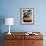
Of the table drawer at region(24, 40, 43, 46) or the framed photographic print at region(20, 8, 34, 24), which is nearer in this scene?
the table drawer at region(24, 40, 43, 46)

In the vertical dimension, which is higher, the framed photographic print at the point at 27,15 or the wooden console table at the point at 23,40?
the framed photographic print at the point at 27,15

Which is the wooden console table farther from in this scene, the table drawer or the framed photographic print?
the framed photographic print

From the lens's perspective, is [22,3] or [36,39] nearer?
[36,39]

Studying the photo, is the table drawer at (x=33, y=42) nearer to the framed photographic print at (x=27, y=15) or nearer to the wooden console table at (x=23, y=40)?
the wooden console table at (x=23, y=40)

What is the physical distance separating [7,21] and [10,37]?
538mm

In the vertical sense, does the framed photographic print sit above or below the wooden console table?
above

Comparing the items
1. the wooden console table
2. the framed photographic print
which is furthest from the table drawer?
the framed photographic print

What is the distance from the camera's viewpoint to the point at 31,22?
4.51 m

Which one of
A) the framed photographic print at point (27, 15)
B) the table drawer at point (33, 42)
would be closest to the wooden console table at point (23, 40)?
the table drawer at point (33, 42)

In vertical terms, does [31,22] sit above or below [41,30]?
above

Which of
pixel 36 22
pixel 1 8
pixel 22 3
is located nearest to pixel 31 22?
pixel 36 22

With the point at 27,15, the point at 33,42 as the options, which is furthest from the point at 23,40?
the point at 27,15

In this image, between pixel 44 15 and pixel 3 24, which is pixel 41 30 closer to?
pixel 44 15

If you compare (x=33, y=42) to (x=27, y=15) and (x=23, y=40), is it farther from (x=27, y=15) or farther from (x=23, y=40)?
(x=27, y=15)
